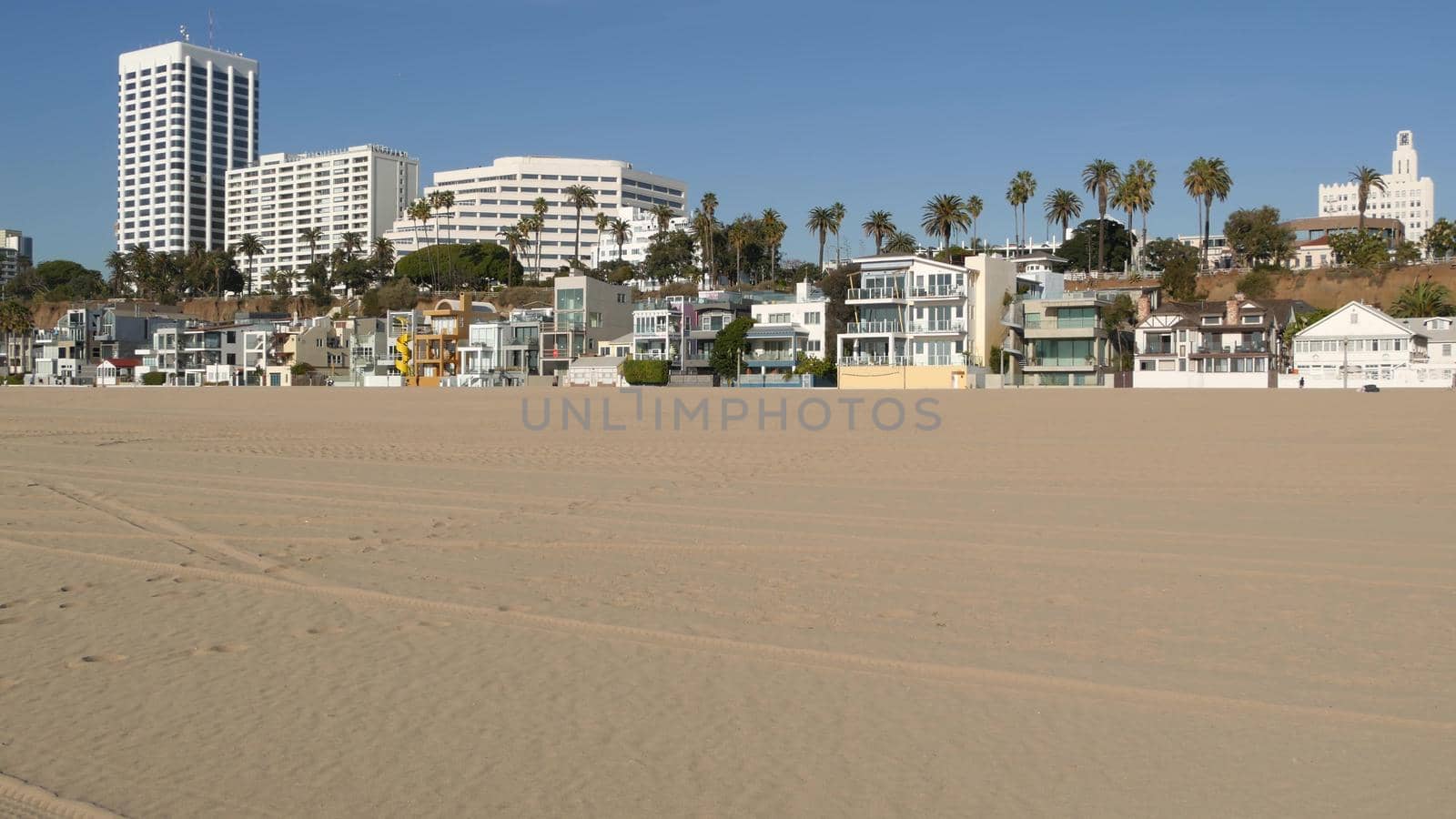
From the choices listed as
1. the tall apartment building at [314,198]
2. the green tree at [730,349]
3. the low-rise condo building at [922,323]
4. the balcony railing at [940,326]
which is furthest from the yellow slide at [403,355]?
the tall apartment building at [314,198]

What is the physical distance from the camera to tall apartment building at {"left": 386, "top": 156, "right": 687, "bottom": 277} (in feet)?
552

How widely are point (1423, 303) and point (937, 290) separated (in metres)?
33.3

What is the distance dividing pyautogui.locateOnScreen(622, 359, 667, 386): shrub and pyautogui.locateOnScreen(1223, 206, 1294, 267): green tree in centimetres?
5756

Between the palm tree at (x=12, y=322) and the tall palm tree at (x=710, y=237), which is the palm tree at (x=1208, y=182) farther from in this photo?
the palm tree at (x=12, y=322)

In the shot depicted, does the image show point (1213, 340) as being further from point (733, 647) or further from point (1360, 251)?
point (733, 647)

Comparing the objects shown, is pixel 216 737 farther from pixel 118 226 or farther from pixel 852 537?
pixel 118 226

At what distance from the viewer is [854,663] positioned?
20.1ft

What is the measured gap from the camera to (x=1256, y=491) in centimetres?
1300

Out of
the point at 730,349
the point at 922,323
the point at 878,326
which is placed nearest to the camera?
the point at 922,323

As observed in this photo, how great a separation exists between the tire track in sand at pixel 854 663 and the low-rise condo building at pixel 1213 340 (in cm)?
6529

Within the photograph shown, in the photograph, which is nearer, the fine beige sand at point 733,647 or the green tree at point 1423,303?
the fine beige sand at point 733,647

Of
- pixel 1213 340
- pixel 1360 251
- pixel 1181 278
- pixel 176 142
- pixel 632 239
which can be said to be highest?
pixel 176 142

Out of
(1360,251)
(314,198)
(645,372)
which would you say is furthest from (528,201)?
(1360,251)

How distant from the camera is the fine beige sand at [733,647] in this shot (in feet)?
14.8
